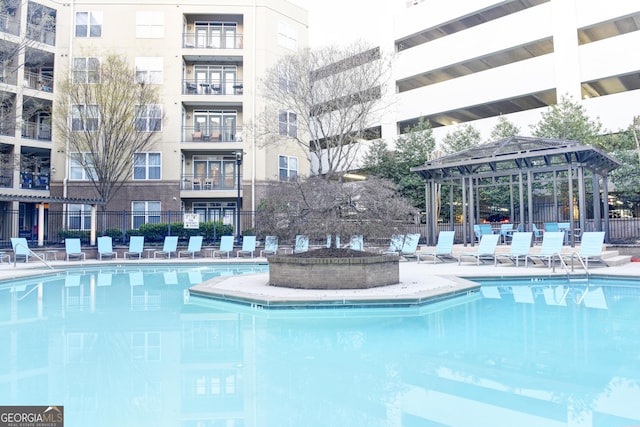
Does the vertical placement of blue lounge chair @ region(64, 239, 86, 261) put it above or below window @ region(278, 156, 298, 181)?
below

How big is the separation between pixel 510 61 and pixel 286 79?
16.1 m

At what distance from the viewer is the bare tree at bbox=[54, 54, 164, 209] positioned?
75.6 feet

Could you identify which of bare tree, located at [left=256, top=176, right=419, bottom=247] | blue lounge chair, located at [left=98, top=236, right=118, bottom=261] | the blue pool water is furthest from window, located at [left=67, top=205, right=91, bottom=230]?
bare tree, located at [left=256, top=176, right=419, bottom=247]

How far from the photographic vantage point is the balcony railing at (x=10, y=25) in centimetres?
2419

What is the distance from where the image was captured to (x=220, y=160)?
91.8 feet

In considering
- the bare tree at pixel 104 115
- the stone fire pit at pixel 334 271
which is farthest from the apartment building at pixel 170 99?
the stone fire pit at pixel 334 271

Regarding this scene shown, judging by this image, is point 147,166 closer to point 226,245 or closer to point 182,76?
point 182,76

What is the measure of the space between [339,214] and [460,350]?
16.1ft

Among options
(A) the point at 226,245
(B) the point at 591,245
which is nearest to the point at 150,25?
(A) the point at 226,245

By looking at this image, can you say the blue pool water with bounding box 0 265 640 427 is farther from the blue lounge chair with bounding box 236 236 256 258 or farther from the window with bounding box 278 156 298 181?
the window with bounding box 278 156 298 181

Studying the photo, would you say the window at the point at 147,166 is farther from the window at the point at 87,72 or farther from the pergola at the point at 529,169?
the pergola at the point at 529,169

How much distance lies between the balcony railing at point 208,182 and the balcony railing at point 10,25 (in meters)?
11.8

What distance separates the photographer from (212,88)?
27359 mm

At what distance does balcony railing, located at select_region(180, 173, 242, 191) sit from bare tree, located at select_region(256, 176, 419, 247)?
665 inches
